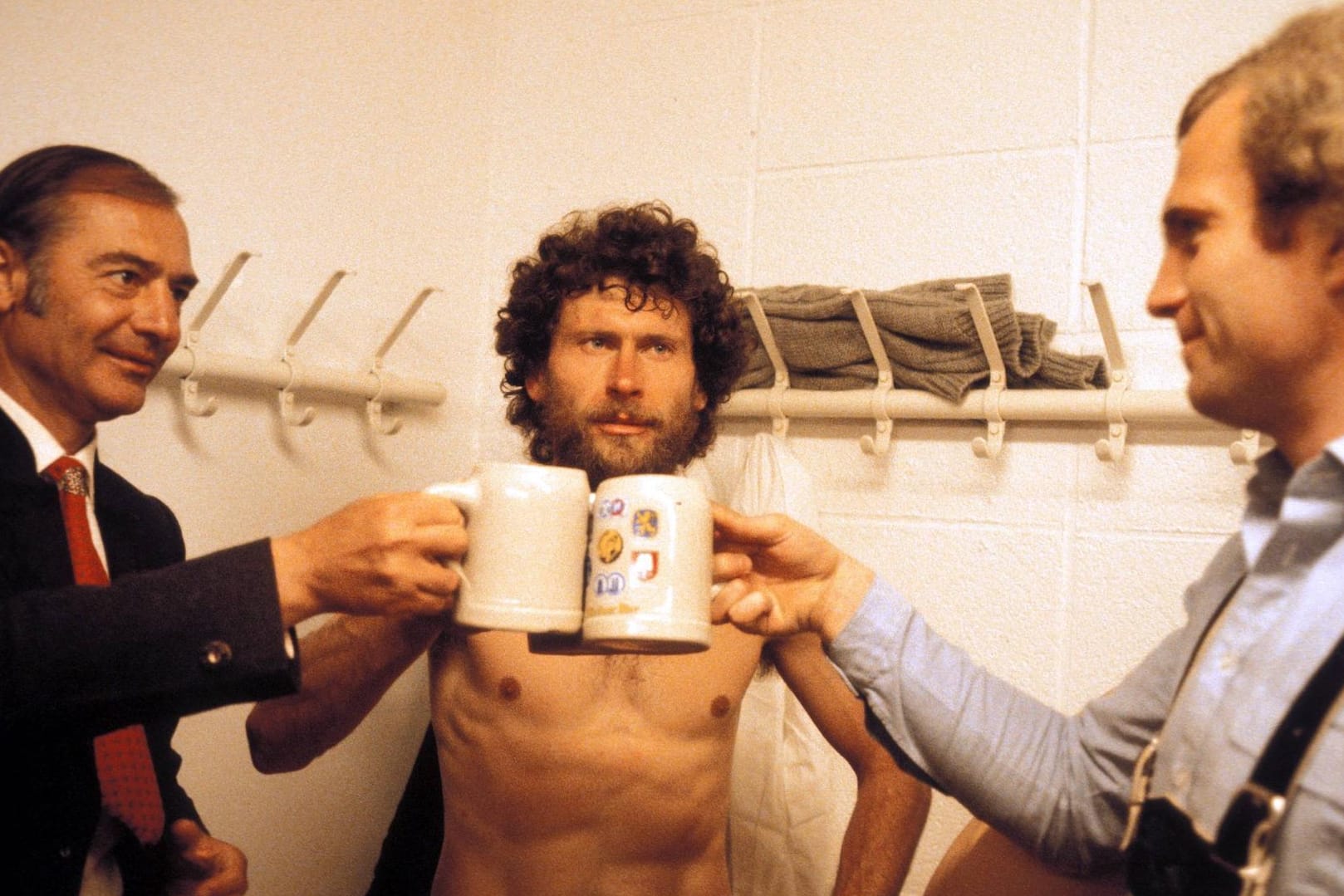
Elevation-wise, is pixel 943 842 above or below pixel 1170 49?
below

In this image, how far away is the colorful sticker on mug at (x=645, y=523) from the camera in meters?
0.86

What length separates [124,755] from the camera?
1.00 m

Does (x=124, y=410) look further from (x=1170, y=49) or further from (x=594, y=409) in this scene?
(x=1170, y=49)

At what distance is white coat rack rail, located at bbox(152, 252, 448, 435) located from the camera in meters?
1.47

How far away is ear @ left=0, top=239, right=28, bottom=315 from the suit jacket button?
1.41ft

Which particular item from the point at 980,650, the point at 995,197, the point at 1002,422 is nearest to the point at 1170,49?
the point at 995,197

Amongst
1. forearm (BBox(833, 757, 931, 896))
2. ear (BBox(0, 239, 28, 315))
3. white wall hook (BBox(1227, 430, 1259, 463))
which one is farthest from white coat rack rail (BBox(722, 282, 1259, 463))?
ear (BBox(0, 239, 28, 315))

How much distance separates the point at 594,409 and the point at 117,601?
2.70 feet

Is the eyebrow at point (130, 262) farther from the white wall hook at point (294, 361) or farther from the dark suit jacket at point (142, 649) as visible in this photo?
the white wall hook at point (294, 361)

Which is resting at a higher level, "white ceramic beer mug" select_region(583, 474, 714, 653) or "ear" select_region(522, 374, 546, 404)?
"ear" select_region(522, 374, 546, 404)

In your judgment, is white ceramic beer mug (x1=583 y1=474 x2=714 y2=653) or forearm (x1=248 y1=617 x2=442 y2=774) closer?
white ceramic beer mug (x1=583 y1=474 x2=714 y2=653)

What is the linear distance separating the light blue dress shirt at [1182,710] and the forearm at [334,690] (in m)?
0.57

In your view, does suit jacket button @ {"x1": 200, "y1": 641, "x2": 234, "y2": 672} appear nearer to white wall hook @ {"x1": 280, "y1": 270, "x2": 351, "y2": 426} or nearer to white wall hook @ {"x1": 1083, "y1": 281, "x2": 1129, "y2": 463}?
white wall hook @ {"x1": 280, "y1": 270, "x2": 351, "y2": 426}

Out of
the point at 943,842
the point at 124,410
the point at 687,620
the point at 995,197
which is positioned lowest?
the point at 943,842
